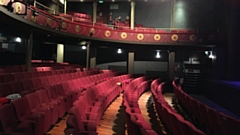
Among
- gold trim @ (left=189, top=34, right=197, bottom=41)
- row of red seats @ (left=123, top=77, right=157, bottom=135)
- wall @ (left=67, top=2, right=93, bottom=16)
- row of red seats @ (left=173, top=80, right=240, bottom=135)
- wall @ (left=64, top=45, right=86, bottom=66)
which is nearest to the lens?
row of red seats @ (left=123, top=77, right=157, bottom=135)

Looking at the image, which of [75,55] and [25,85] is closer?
[25,85]

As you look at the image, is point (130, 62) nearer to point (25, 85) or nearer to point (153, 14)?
point (153, 14)

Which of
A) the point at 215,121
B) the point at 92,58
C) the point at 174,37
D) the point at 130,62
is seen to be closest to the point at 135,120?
the point at 215,121

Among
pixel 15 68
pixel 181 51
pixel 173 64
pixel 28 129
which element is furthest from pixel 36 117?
pixel 181 51

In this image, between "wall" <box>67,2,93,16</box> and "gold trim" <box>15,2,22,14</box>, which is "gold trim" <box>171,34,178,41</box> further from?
"gold trim" <box>15,2,22,14</box>

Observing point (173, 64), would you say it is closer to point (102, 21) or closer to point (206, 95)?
point (206, 95)

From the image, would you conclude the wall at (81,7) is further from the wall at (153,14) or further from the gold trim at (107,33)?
the gold trim at (107,33)

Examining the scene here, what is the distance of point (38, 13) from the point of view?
11.8ft

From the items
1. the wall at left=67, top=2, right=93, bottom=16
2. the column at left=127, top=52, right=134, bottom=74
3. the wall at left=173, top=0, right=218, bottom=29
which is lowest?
the column at left=127, top=52, right=134, bottom=74

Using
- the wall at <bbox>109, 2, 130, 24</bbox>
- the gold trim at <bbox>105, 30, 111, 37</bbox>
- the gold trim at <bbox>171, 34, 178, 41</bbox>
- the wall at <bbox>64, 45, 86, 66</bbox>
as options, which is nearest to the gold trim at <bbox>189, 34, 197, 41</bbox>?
the gold trim at <bbox>171, 34, 178, 41</bbox>

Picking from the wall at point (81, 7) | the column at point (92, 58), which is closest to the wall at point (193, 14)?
the column at point (92, 58)

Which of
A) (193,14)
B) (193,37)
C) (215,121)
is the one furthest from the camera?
(193,14)

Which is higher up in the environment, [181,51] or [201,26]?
[201,26]

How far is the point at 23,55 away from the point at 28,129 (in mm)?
4411
